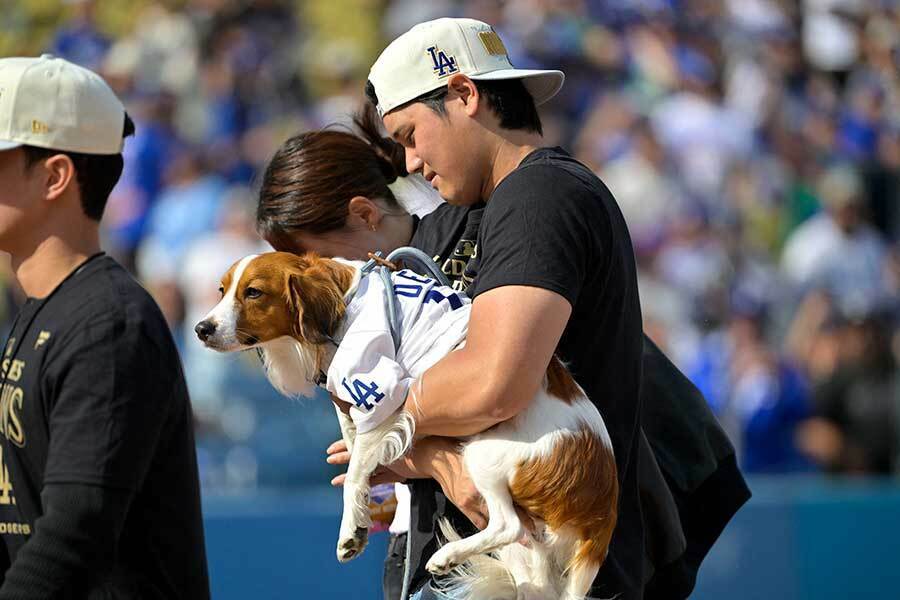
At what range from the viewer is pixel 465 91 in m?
2.86

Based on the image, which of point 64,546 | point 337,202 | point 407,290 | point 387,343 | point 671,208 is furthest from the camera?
point 671,208

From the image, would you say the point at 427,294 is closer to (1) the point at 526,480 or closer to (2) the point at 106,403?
(1) the point at 526,480

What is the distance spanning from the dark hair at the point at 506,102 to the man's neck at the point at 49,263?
741 millimetres

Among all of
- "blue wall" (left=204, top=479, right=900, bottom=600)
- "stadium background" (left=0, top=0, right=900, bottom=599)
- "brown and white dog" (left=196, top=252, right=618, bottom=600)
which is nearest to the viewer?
"brown and white dog" (left=196, top=252, right=618, bottom=600)

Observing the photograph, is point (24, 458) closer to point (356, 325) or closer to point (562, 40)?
point (356, 325)

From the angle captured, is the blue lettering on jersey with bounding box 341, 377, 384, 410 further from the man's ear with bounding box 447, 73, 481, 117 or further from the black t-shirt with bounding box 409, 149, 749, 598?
the man's ear with bounding box 447, 73, 481, 117

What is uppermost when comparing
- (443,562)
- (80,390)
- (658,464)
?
(80,390)

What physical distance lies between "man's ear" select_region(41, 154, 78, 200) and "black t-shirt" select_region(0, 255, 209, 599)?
0.54 feet

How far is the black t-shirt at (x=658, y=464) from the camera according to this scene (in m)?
2.88

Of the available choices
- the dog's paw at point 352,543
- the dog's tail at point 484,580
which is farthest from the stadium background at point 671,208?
the dog's tail at point 484,580

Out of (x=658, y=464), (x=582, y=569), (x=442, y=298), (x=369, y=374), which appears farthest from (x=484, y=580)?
(x=658, y=464)

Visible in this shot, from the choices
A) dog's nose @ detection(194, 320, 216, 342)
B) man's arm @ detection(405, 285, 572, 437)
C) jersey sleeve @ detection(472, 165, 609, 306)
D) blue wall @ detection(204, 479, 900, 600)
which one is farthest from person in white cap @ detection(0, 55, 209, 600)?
blue wall @ detection(204, 479, 900, 600)

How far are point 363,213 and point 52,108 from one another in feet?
3.20

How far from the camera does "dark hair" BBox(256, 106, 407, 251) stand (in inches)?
138
